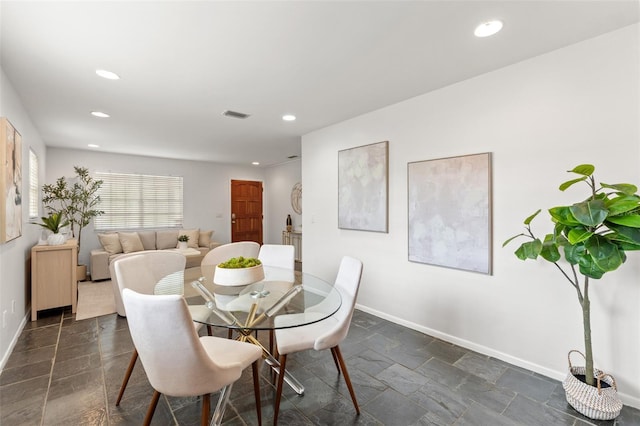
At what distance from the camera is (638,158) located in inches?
72.7

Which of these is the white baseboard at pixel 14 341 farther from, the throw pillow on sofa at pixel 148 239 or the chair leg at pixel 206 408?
the throw pillow on sofa at pixel 148 239

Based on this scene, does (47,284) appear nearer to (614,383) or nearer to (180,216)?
(180,216)

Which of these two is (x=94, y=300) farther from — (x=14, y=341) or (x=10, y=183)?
(x=10, y=183)

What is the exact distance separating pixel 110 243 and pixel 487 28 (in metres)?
6.32

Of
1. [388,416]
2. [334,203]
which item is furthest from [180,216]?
[388,416]

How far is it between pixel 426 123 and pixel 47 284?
462 centimetres

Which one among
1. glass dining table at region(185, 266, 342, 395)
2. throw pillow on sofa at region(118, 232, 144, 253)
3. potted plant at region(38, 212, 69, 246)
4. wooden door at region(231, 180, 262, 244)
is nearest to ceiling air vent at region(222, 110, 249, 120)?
glass dining table at region(185, 266, 342, 395)

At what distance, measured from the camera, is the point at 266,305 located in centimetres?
199

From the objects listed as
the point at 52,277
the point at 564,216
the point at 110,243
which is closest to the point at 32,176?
the point at 52,277

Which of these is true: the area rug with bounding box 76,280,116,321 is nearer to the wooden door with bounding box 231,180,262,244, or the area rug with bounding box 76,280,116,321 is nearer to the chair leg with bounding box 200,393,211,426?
the chair leg with bounding box 200,393,211,426

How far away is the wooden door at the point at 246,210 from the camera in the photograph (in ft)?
25.2

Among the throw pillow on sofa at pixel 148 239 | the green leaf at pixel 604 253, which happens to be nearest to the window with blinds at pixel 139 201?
the throw pillow on sofa at pixel 148 239

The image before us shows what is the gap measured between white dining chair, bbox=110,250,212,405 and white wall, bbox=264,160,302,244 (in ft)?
13.7

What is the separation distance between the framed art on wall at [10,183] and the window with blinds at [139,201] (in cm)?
330
